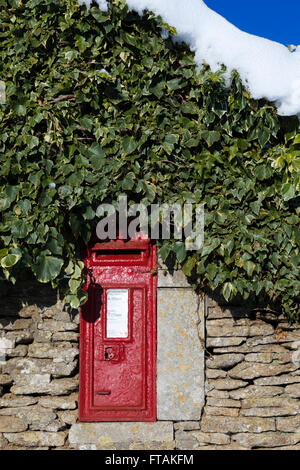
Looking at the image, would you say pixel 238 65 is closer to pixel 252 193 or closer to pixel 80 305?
pixel 252 193

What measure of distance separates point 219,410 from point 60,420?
1.36 meters

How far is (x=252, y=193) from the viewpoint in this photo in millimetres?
4777

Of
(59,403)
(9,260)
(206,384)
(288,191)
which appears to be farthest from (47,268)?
(288,191)

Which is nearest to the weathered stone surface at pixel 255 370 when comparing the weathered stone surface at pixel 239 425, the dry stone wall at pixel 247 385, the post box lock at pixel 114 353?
the dry stone wall at pixel 247 385

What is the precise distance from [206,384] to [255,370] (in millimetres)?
436

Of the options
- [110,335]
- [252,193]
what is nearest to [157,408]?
[110,335]

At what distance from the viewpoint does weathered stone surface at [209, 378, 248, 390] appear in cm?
477

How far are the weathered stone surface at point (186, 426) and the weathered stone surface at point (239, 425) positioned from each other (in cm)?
8

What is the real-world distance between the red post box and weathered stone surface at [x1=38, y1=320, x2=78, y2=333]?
0.29 ft

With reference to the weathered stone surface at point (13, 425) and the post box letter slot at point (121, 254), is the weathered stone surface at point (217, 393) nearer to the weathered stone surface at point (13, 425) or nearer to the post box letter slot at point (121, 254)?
the post box letter slot at point (121, 254)

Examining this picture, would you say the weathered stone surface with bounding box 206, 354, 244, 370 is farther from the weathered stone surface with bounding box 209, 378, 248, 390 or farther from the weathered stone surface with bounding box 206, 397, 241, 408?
the weathered stone surface with bounding box 206, 397, 241, 408

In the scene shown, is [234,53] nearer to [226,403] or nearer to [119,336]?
[119,336]

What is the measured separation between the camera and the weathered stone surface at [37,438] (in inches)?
186

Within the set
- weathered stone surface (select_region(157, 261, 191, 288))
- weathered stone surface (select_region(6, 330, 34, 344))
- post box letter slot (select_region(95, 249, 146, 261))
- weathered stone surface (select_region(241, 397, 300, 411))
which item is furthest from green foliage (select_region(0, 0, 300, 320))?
weathered stone surface (select_region(241, 397, 300, 411))
